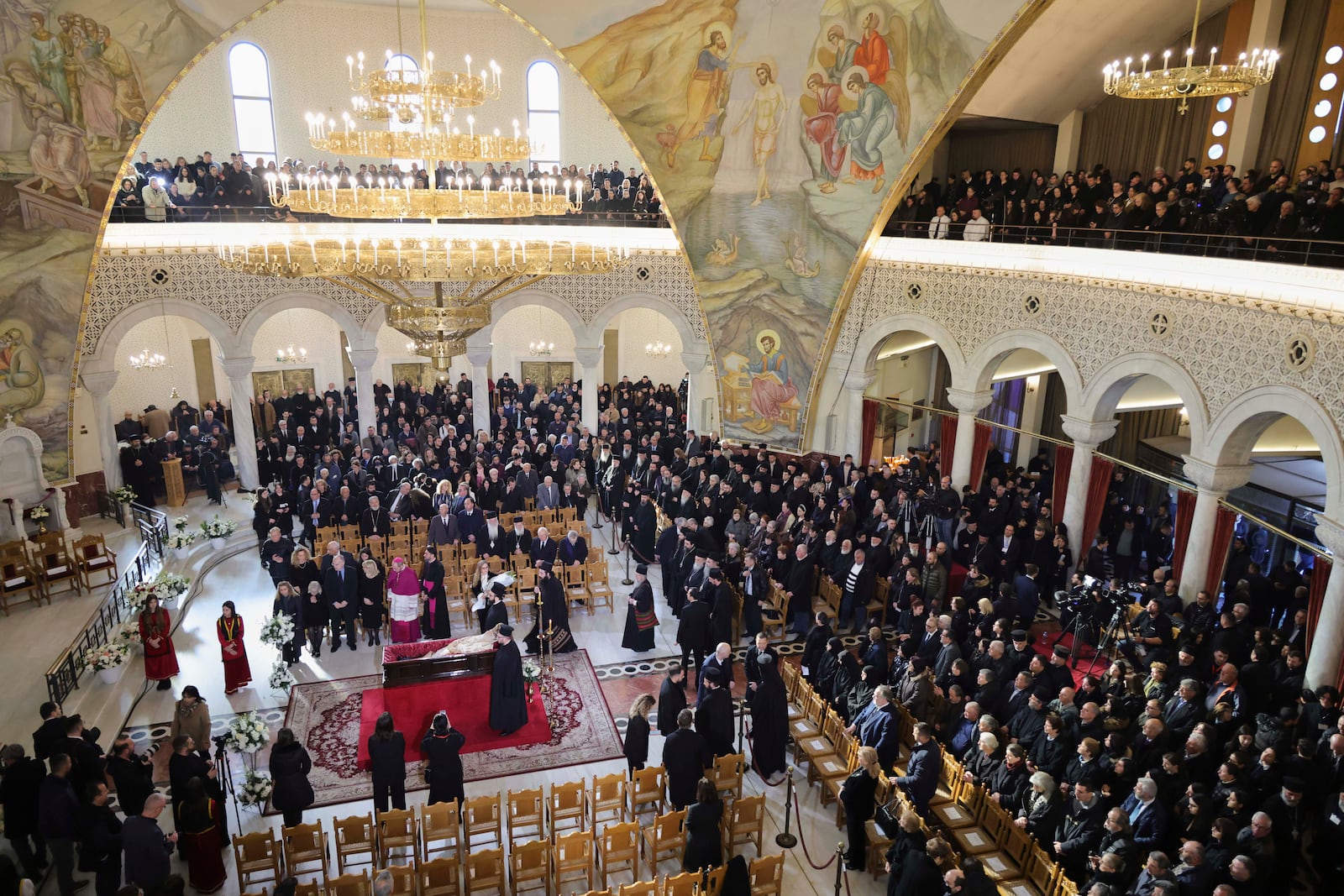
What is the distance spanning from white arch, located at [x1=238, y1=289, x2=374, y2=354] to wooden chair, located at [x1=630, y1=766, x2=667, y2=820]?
12.3 m

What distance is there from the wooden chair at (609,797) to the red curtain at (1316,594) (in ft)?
25.5

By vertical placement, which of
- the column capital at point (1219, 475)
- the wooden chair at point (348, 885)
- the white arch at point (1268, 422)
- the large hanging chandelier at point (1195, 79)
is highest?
the large hanging chandelier at point (1195, 79)

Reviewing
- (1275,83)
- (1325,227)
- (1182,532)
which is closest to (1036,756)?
(1182,532)

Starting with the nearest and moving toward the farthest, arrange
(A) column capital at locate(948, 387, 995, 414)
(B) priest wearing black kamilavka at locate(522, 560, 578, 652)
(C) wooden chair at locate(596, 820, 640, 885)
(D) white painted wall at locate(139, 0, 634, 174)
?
(C) wooden chair at locate(596, 820, 640, 885) → (B) priest wearing black kamilavka at locate(522, 560, 578, 652) → (A) column capital at locate(948, 387, 995, 414) → (D) white painted wall at locate(139, 0, 634, 174)

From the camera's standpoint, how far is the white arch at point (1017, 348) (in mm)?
13141

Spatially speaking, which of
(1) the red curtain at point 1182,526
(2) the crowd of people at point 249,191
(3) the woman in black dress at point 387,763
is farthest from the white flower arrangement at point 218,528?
(1) the red curtain at point 1182,526

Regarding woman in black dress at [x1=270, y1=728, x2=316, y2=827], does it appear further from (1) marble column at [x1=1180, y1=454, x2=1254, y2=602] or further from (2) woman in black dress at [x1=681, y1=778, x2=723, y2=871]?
(1) marble column at [x1=1180, y1=454, x2=1254, y2=602]

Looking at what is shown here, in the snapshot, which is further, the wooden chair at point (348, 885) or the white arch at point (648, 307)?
the white arch at point (648, 307)

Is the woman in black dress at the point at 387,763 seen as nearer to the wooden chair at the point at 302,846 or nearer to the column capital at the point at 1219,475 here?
the wooden chair at the point at 302,846

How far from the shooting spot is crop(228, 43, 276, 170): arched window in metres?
19.5

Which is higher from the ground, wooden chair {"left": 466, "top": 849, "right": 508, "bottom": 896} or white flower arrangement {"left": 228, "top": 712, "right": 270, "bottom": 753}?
white flower arrangement {"left": 228, "top": 712, "right": 270, "bottom": 753}

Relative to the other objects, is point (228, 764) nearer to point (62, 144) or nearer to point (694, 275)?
point (62, 144)

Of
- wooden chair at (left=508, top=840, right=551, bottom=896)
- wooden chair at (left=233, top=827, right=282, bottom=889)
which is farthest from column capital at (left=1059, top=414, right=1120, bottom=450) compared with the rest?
wooden chair at (left=233, top=827, right=282, bottom=889)

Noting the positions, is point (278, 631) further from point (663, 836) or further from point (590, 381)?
point (590, 381)
